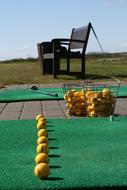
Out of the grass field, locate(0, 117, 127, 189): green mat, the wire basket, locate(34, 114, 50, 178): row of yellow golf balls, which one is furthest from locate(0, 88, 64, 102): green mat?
locate(34, 114, 50, 178): row of yellow golf balls

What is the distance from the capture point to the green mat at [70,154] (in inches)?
159

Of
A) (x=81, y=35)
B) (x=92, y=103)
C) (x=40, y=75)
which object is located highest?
(x=92, y=103)

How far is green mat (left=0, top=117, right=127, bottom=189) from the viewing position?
4.03 m

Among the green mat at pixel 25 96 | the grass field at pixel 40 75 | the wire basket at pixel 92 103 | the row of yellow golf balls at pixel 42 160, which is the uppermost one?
the row of yellow golf balls at pixel 42 160

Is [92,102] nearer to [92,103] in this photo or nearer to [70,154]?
[92,103]

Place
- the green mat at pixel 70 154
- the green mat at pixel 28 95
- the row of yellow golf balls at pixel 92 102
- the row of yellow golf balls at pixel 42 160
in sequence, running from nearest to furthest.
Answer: the green mat at pixel 70 154, the row of yellow golf balls at pixel 42 160, the row of yellow golf balls at pixel 92 102, the green mat at pixel 28 95

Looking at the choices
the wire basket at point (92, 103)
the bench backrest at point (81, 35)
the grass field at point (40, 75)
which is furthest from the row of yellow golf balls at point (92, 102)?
the bench backrest at point (81, 35)

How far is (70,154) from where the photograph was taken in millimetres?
5062

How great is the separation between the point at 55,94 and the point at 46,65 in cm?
802

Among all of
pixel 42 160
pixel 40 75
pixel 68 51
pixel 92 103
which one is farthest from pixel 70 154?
pixel 40 75

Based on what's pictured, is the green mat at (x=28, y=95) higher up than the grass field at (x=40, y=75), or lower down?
higher up

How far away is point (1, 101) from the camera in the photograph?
401 inches

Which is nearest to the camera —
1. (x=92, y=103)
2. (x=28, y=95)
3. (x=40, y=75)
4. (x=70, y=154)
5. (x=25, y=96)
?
(x=70, y=154)

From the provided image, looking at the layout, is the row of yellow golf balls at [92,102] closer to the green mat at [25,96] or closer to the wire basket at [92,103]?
the wire basket at [92,103]
